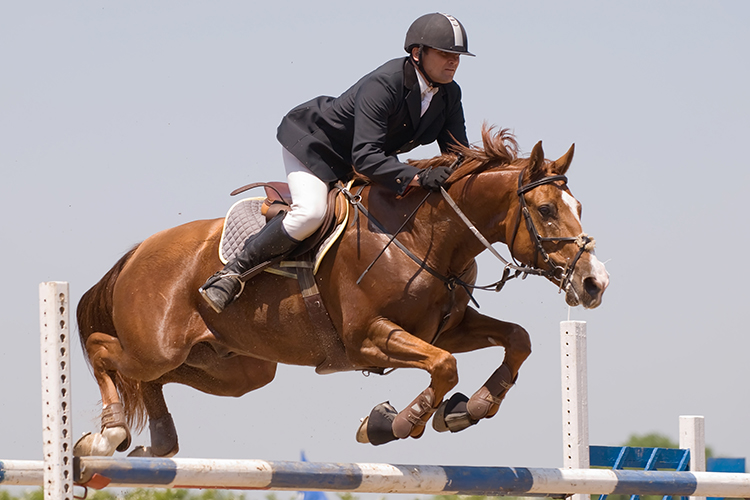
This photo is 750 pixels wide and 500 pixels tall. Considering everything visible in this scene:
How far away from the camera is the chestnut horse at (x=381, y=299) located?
4.15 m

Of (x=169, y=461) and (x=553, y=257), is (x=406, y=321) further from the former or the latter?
(x=169, y=461)

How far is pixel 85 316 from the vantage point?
5613 millimetres

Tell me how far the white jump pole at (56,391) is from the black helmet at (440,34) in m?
2.03

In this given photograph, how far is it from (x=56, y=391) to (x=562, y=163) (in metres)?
2.35

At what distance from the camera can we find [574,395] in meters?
4.61

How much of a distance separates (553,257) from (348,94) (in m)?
1.38

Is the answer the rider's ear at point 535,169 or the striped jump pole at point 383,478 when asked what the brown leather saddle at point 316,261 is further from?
the striped jump pole at point 383,478

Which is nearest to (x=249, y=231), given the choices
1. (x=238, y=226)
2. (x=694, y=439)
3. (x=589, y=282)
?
(x=238, y=226)

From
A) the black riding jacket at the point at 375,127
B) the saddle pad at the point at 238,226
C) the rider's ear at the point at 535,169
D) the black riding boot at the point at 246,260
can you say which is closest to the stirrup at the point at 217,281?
the black riding boot at the point at 246,260

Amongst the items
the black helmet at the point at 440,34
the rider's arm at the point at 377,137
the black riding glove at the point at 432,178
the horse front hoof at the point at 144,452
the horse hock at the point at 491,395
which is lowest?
the horse front hoof at the point at 144,452

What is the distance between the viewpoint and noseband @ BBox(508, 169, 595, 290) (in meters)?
3.98

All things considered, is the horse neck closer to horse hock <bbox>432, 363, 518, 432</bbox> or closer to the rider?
the rider

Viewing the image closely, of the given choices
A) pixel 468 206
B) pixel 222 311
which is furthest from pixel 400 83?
pixel 222 311

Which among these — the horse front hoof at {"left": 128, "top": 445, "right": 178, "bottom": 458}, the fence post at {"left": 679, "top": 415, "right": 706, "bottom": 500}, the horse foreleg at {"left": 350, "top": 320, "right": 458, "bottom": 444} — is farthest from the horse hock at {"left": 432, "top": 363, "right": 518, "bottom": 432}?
the horse front hoof at {"left": 128, "top": 445, "right": 178, "bottom": 458}
